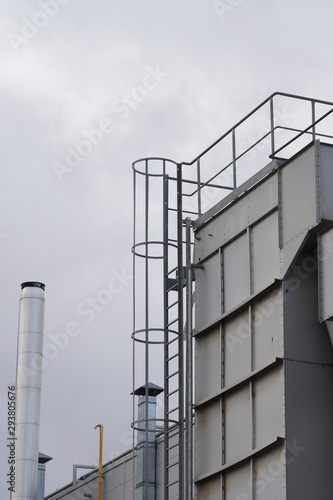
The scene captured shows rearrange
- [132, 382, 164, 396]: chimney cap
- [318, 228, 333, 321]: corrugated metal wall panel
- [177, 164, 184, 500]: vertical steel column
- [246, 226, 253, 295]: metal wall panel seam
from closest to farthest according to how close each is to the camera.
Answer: [318, 228, 333, 321]: corrugated metal wall panel → [246, 226, 253, 295]: metal wall panel seam → [177, 164, 184, 500]: vertical steel column → [132, 382, 164, 396]: chimney cap

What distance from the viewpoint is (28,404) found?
34.9 meters

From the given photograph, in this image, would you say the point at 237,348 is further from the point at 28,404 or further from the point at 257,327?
the point at 28,404

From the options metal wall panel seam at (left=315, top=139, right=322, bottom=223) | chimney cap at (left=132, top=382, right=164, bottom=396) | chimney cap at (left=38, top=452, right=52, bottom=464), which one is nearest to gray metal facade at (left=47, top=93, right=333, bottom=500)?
metal wall panel seam at (left=315, top=139, right=322, bottom=223)

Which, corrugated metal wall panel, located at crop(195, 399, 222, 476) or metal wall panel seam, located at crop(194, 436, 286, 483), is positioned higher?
corrugated metal wall panel, located at crop(195, 399, 222, 476)

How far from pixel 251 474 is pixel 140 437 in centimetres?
1222

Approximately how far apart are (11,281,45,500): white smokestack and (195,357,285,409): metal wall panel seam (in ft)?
59.0

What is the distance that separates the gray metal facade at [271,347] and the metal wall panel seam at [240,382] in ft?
0.08

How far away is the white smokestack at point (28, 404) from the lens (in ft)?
114

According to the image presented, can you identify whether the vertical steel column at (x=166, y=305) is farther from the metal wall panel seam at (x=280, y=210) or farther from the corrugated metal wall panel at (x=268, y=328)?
the metal wall panel seam at (x=280, y=210)

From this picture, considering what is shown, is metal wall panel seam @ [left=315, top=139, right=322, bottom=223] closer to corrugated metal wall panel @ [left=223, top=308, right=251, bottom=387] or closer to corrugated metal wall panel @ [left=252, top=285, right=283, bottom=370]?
corrugated metal wall panel @ [left=252, top=285, right=283, bottom=370]

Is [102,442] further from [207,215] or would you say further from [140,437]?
[207,215]

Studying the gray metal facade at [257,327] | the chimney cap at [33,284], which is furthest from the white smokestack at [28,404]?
the gray metal facade at [257,327]

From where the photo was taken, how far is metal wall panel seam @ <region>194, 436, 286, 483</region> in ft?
49.2

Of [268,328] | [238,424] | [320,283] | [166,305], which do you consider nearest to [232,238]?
[166,305]
